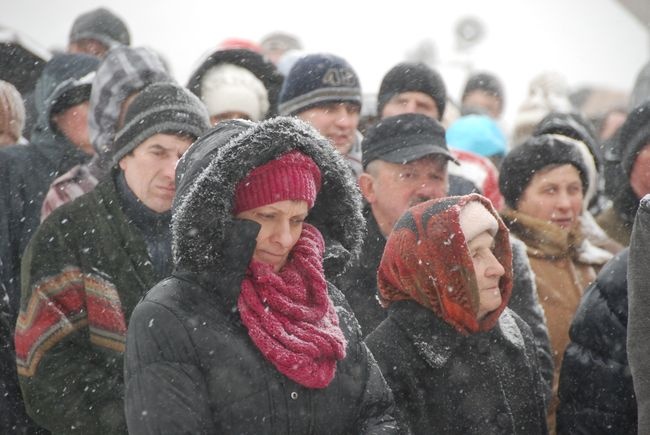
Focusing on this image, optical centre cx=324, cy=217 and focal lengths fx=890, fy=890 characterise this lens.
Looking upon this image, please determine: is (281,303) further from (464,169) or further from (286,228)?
(464,169)

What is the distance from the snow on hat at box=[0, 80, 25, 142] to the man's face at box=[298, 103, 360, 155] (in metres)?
1.47

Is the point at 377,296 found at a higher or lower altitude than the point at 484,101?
higher

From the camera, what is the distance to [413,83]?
524cm

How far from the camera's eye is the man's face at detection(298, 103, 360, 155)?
468cm

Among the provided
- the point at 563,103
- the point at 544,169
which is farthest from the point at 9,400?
the point at 563,103

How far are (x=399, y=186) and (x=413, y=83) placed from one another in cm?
142

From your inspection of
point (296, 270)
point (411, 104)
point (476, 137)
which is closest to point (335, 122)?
point (411, 104)

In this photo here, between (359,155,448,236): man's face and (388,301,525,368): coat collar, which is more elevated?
(359,155,448,236): man's face

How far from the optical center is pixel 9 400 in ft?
12.5

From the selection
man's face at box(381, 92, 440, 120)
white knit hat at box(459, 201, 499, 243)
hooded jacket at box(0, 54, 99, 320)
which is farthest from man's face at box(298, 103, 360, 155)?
white knit hat at box(459, 201, 499, 243)

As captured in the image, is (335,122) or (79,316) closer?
(79,316)

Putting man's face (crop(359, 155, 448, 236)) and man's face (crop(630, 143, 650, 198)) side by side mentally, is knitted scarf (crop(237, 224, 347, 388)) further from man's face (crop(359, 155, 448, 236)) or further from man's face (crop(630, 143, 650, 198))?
man's face (crop(630, 143, 650, 198))

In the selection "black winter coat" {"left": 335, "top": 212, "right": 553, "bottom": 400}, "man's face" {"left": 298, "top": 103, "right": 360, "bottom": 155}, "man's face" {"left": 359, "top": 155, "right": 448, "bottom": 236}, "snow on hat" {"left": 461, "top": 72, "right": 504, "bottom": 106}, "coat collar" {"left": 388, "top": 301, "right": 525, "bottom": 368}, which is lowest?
"snow on hat" {"left": 461, "top": 72, "right": 504, "bottom": 106}

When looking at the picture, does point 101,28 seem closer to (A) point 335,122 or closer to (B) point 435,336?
(A) point 335,122
